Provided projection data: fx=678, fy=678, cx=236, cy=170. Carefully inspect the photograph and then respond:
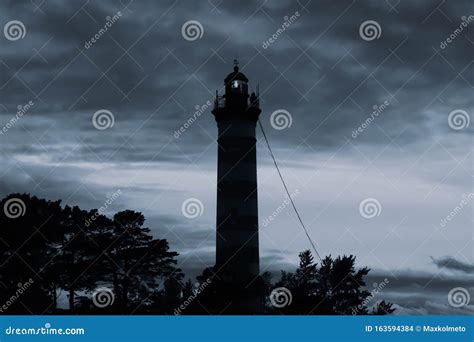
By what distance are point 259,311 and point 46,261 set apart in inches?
542

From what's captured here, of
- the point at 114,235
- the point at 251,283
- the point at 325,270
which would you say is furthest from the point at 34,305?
the point at 325,270

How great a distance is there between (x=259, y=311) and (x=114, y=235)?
11.7 m

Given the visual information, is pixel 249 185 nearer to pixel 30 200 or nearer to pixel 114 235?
pixel 114 235

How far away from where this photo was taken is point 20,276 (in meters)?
40.3

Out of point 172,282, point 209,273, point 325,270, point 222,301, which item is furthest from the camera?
point 325,270

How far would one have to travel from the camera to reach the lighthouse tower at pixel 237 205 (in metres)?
40.6

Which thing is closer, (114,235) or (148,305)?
(148,305)

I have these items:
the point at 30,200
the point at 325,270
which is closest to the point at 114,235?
the point at 30,200

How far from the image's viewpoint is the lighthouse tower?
40.6m

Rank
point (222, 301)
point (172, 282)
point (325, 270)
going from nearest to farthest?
point (222, 301)
point (172, 282)
point (325, 270)

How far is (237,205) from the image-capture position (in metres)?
40.8

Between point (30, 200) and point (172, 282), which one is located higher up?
point (30, 200)

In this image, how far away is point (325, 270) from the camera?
47.0 meters

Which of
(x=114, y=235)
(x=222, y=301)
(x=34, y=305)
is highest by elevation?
(x=114, y=235)
